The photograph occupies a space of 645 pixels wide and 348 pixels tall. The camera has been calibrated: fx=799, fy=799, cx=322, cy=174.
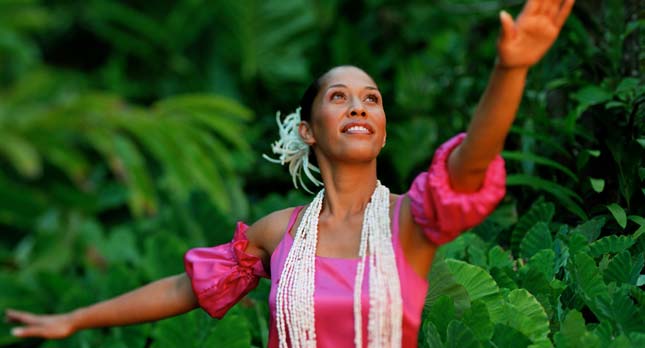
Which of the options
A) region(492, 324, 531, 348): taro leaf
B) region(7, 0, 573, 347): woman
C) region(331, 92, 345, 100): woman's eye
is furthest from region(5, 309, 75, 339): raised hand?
region(492, 324, 531, 348): taro leaf

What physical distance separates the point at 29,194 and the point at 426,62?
2.04 meters

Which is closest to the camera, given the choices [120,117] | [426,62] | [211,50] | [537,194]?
Result: [537,194]

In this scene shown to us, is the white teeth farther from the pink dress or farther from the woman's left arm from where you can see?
the woman's left arm

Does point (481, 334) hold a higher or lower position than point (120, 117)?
lower

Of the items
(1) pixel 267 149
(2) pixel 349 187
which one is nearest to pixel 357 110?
(2) pixel 349 187

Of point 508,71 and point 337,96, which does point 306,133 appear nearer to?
point 337,96

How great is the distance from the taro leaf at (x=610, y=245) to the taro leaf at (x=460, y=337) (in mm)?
383

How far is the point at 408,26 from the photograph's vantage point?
3.89m

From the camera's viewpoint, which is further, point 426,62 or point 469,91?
point 426,62

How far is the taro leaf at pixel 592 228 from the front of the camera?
5.06ft

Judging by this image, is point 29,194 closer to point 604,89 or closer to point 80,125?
point 80,125

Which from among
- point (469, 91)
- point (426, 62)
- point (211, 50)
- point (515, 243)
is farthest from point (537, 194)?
point (211, 50)

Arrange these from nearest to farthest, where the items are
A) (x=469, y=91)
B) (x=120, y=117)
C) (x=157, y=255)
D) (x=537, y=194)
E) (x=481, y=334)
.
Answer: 1. (x=481, y=334)
2. (x=537, y=194)
3. (x=157, y=255)
4. (x=469, y=91)
5. (x=120, y=117)

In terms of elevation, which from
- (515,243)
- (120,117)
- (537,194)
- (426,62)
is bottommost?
(515,243)
